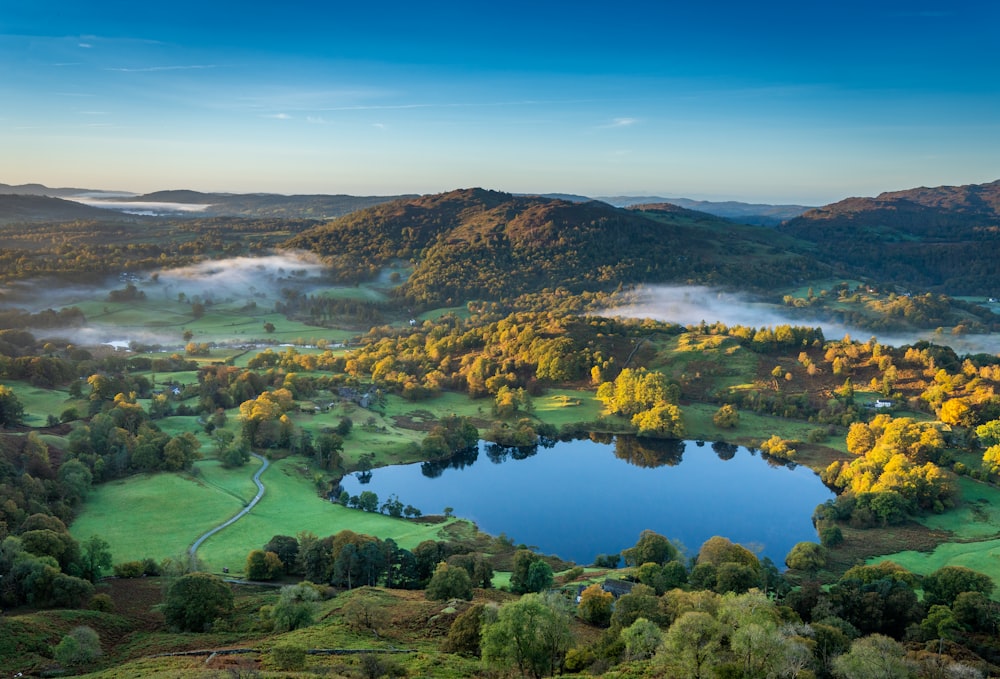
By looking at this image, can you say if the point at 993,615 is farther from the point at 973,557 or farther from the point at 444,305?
the point at 444,305

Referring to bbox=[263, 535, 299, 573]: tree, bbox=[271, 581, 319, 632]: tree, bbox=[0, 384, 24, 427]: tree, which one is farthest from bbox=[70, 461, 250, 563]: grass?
bbox=[271, 581, 319, 632]: tree

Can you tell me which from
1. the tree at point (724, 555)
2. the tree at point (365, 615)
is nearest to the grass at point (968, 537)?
the tree at point (724, 555)

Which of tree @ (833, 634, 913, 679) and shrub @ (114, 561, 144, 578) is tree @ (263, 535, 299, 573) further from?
tree @ (833, 634, 913, 679)

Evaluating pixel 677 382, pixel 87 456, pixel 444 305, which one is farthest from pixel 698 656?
pixel 444 305

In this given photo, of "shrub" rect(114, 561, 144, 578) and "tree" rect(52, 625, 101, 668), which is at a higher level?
"tree" rect(52, 625, 101, 668)

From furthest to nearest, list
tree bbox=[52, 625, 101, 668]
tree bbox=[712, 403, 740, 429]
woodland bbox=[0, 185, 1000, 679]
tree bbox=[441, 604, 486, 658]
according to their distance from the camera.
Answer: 1. tree bbox=[712, 403, 740, 429]
2. tree bbox=[441, 604, 486, 658]
3. tree bbox=[52, 625, 101, 668]
4. woodland bbox=[0, 185, 1000, 679]

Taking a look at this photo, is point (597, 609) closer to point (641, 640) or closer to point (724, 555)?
point (641, 640)

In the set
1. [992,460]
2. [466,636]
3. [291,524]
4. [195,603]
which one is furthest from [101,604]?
[992,460]
